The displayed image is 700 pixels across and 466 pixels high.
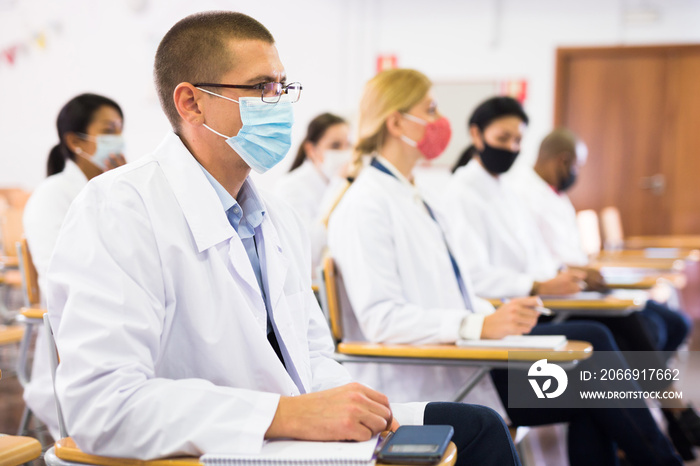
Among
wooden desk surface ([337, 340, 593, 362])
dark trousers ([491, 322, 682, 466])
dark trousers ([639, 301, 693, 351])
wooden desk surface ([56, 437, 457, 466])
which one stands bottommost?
dark trousers ([639, 301, 693, 351])

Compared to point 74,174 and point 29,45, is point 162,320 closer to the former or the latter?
point 74,174

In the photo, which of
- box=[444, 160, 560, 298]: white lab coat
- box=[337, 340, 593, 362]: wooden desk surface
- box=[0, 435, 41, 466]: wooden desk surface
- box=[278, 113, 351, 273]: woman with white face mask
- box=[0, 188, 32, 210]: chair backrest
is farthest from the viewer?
box=[0, 188, 32, 210]: chair backrest

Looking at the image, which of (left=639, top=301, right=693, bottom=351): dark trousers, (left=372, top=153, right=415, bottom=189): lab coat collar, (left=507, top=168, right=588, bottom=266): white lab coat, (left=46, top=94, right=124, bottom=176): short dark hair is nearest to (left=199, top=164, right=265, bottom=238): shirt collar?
(left=372, top=153, right=415, bottom=189): lab coat collar

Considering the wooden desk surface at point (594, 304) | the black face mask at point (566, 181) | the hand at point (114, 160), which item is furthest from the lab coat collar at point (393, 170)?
the black face mask at point (566, 181)

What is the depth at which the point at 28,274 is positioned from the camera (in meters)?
2.71

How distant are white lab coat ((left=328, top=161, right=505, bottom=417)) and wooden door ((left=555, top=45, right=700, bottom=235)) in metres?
5.59

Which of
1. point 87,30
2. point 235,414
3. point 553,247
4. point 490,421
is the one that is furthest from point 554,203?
point 87,30

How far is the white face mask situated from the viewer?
4516 mm

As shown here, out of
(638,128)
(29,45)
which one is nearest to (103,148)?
(29,45)

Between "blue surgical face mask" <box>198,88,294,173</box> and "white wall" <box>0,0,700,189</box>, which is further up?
"white wall" <box>0,0,700,189</box>

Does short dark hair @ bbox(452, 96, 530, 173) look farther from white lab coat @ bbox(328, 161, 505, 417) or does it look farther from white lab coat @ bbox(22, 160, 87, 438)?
white lab coat @ bbox(22, 160, 87, 438)

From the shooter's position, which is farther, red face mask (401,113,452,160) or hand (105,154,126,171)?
hand (105,154,126,171)

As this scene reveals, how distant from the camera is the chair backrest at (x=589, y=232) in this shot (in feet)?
17.0

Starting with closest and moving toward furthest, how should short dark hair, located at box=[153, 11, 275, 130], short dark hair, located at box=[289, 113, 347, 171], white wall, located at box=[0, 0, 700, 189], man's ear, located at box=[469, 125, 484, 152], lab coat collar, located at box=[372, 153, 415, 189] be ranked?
short dark hair, located at box=[153, 11, 275, 130]
lab coat collar, located at box=[372, 153, 415, 189]
man's ear, located at box=[469, 125, 484, 152]
short dark hair, located at box=[289, 113, 347, 171]
white wall, located at box=[0, 0, 700, 189]
